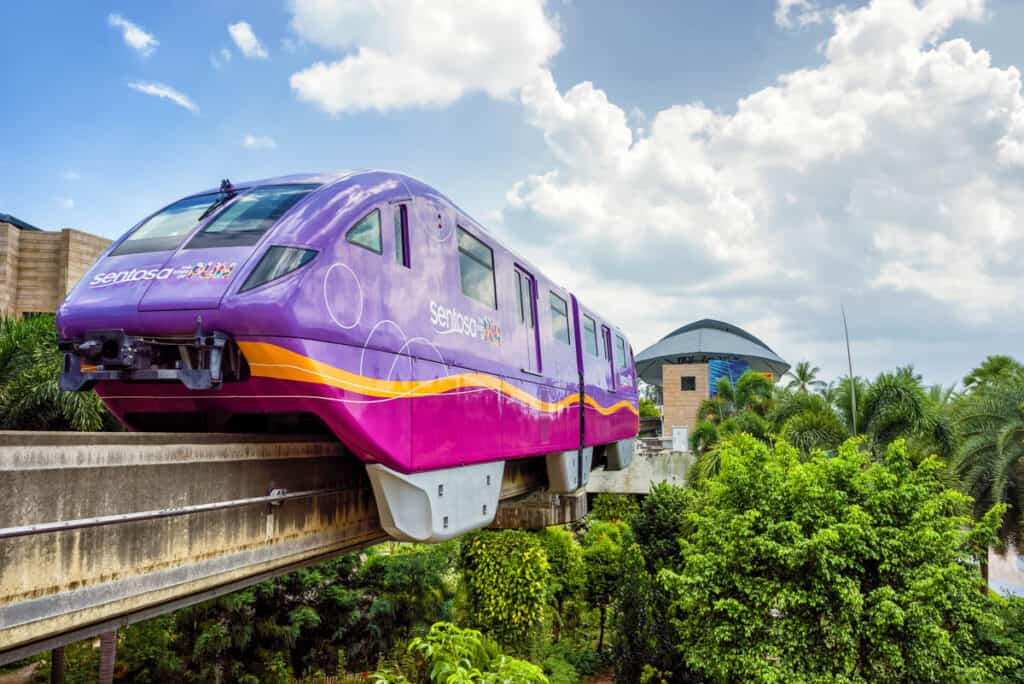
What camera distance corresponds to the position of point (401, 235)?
7047 mm

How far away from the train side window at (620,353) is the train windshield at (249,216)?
471 inches

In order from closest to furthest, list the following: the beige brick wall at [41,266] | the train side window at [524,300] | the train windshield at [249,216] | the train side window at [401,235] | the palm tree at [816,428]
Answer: the train windshield at [249,216] → the train side window at [401,235] → the train side window at [524,300] → the palm tree at [816,428] → the beige brick wall at [41,266]

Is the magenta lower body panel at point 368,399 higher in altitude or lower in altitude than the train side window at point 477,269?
lower

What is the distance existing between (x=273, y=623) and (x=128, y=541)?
15.8 m

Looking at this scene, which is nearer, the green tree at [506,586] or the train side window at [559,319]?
the train side window at [559,319]

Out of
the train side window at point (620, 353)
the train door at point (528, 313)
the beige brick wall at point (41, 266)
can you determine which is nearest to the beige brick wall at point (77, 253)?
the beige brick wall at point (41, 266)

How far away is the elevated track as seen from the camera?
4160 mm

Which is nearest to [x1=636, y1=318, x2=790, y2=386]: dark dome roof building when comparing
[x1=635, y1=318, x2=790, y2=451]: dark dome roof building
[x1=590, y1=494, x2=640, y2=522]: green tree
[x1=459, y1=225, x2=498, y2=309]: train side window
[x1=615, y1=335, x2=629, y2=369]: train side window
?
[x1=635, y1=318, x2=790, y2=451]: dark dome roof building

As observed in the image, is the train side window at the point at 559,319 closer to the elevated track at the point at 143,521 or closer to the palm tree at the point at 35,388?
the elevated track at the point at 143,521

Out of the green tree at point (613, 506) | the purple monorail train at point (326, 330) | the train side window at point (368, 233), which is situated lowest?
the green tree at point (613, 506)

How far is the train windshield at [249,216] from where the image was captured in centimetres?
600

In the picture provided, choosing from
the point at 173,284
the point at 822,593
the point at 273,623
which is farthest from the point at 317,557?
the point at 273,623

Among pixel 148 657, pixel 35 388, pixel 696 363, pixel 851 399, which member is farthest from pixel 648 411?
pixel 35 388

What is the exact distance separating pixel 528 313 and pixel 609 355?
21.6 feet
